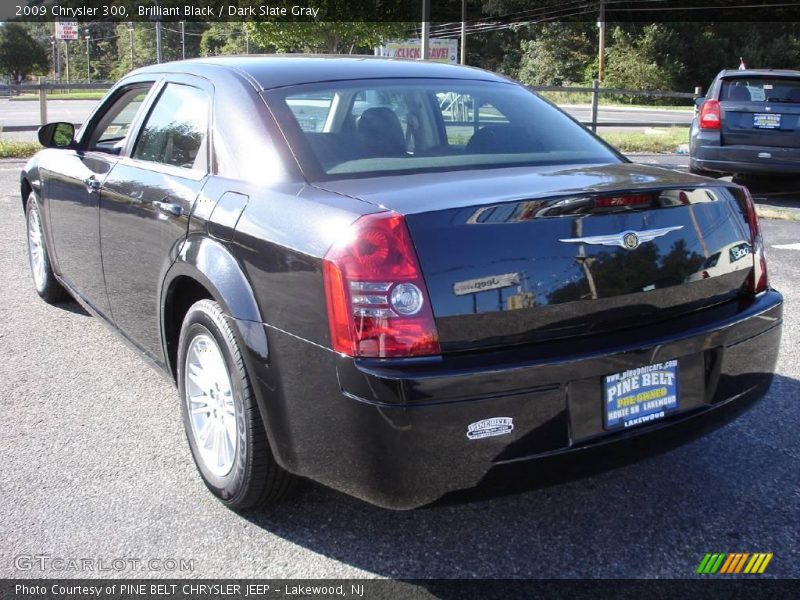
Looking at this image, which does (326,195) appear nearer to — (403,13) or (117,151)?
(117,151)

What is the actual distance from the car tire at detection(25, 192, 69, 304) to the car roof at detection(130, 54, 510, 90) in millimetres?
1932

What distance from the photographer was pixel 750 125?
10.2m

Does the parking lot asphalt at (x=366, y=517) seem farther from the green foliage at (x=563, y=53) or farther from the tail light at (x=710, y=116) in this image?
the green foliage at (x=563, y=53)

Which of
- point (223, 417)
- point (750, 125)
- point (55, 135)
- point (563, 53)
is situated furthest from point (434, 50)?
point (563, 53)

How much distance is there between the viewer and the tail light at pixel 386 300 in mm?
2326

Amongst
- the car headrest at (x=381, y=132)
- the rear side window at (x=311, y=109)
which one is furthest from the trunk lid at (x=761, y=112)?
the rear side window at (x=311, y=109)

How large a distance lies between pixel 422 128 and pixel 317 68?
19.9 inches

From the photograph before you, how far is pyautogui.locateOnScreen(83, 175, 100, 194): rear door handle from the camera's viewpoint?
13.1ft

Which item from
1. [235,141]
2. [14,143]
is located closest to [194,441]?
[235,141]

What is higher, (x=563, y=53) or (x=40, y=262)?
(x=563, y=53)

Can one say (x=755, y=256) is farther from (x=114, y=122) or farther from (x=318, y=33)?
(x=318, y=33)

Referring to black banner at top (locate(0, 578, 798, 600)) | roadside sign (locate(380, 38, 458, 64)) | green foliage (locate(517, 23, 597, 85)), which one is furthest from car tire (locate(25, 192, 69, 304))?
green foliage (locate(517, 23, 597, 85))

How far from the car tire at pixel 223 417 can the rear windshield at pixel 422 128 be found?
677 millimetres

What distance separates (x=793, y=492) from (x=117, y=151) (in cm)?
337
